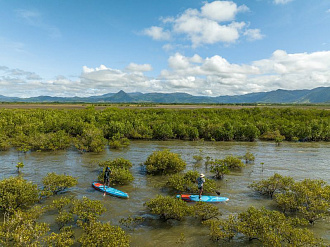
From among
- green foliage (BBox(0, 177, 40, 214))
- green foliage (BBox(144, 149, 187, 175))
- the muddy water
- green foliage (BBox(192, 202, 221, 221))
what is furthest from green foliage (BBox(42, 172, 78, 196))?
green foliage (BBox(192, 202, 221, 221))

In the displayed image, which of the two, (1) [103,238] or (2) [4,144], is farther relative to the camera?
(2) [4,144]

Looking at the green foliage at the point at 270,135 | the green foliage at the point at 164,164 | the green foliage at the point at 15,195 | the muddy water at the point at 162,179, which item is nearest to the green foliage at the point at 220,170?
the muddy water at the point at 162,179

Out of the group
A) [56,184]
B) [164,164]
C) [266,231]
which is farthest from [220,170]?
[56,184]

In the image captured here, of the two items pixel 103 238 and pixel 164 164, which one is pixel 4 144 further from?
pixel 103 238

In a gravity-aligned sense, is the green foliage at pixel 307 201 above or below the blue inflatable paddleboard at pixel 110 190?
above

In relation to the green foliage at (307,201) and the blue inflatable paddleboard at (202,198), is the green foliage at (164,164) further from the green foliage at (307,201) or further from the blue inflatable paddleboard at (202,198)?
the green foliage at (307,201)

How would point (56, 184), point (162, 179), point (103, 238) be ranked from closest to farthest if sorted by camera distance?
point (103, 238) < point (56, 184) < point (162, 179)

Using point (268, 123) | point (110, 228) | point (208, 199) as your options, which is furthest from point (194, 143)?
point (110, 228)
